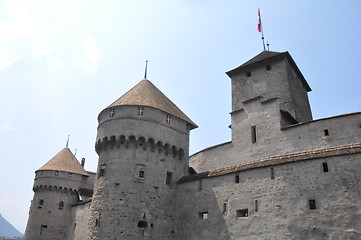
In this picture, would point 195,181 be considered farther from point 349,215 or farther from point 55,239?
point 55,239

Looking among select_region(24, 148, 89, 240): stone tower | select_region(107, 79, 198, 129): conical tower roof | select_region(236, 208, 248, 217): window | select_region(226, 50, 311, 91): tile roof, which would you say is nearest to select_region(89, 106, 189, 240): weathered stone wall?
select_region(107, 79, 198, 129): conical tower roof

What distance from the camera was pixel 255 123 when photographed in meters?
22.4

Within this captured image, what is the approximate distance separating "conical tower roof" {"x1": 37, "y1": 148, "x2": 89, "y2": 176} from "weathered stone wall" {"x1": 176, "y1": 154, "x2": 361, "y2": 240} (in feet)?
63.1

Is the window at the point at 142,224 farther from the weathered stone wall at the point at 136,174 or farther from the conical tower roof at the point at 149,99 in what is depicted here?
the conical tower roof at the point at 149,99

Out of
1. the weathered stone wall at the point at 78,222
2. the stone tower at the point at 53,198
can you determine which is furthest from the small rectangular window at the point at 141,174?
the stone tower at the point at 53,198

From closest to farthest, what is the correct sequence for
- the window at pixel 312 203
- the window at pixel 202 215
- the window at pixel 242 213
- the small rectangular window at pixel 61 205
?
the window at pixel 312 203 → the window at pixel 242 213 → the window at pixel 202 215 → the small rectangular window at pixel 61 205

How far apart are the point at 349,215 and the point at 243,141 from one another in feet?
30.9

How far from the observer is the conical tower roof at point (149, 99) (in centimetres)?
2322

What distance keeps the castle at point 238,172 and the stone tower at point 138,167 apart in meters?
0.07

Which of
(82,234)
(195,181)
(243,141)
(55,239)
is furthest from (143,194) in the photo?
(55,239)

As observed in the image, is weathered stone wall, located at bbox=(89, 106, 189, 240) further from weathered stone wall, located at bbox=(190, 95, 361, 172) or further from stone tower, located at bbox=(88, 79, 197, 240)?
weathered stone wall, located at bbox=(190, 95, 361, 172)

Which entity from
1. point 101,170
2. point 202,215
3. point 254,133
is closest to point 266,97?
point 254,133

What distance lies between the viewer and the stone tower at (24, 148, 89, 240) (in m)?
32.2

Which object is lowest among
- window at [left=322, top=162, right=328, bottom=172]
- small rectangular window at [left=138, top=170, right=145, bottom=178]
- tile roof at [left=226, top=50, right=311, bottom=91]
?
window at [left=322, top=162, right=328, bottom=172]
